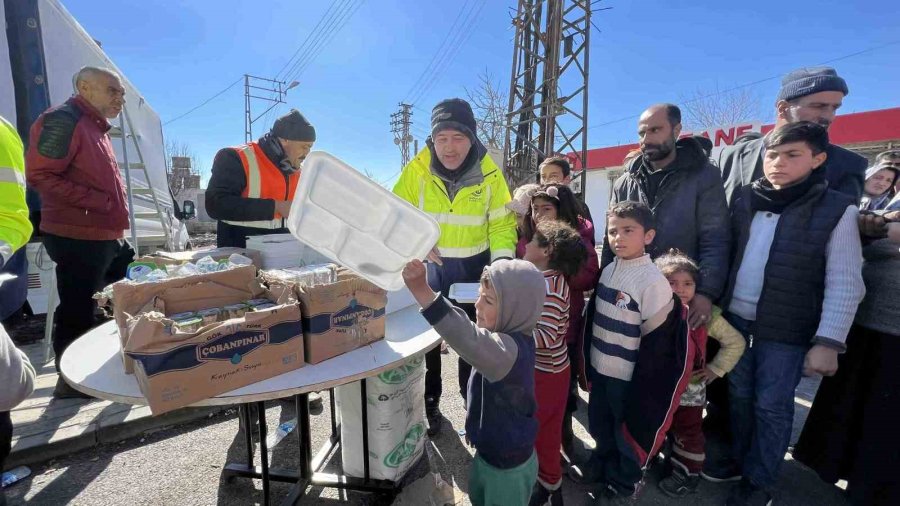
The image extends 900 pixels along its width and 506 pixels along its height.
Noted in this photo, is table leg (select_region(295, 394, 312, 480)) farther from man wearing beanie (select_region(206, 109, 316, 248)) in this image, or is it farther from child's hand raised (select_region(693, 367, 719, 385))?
child's hand raised (select_region(693, 367, 719, 385))

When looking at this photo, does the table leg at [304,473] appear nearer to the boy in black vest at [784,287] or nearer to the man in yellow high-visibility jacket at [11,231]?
the man in yellow high-visibility jacket at [11,231]

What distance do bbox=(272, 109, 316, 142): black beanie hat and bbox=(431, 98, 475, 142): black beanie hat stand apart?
87cm

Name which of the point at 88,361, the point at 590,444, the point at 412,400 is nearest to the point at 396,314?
the point at 412,400

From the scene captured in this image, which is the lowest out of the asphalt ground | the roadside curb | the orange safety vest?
the asphalt ground

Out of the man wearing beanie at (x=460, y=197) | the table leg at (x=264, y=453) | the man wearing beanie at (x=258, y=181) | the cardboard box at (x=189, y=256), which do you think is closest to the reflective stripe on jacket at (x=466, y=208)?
the man wearing beanie at (x=460, y=197)

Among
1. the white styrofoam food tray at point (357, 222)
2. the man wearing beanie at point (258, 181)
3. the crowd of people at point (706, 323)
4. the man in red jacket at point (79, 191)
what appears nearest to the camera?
the white styrofoam food tray at point (357, 222)

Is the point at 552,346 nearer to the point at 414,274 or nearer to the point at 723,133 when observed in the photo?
the point at 414,274

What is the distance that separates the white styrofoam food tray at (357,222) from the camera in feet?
3.97

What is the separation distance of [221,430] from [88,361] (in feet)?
4.57

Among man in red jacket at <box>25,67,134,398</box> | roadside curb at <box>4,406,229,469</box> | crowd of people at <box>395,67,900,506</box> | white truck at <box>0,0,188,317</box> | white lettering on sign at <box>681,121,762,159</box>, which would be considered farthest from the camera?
white lettering on sign at <box>681,121,762,159</box>

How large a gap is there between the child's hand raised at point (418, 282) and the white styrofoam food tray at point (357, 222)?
0.18 ft

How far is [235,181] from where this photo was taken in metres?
2.37

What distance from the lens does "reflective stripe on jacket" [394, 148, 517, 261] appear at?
227 cm

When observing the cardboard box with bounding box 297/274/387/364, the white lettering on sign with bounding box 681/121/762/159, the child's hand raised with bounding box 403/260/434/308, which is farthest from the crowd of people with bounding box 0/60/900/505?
the white lettering on sign with bounding box 681/121/762/159
